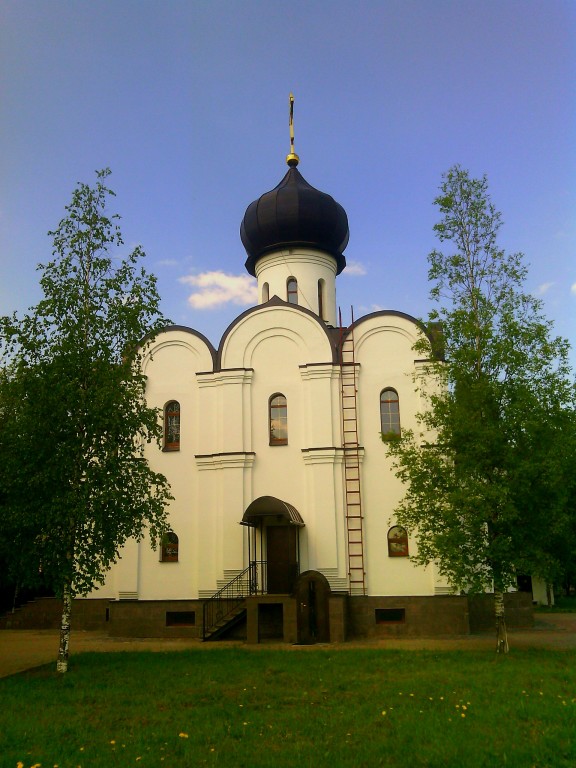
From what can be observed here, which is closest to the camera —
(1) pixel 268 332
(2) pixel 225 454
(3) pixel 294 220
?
(2) pixel 225 454

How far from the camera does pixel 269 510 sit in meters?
18.0

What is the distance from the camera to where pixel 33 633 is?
21359 mm

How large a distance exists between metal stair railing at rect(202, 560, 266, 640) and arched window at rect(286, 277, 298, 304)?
8711 mm

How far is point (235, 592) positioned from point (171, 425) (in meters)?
5.11

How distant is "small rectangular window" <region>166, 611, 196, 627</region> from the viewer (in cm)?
1934

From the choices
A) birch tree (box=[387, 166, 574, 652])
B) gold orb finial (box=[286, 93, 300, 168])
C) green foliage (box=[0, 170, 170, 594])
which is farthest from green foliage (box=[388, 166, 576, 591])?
gold orb finial (box=[286, 93, 300, 168])

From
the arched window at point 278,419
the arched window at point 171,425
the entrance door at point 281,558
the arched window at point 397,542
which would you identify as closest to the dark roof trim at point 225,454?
the arched window at point 278,419

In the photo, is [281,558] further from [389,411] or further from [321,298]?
[321,298]

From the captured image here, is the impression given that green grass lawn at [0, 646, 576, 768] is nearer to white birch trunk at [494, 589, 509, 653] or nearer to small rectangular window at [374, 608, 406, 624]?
white birch trunk at [494, 589, 509, 653]

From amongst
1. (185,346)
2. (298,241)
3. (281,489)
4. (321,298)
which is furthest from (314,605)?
(298,241)

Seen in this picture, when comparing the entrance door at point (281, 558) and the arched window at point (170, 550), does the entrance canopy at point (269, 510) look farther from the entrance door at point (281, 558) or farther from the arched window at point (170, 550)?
the arched window at point (170, 550)

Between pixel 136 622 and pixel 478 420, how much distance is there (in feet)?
Result: 36.2

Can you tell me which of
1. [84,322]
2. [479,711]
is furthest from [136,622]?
[479,711]

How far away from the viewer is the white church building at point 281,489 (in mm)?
18422
